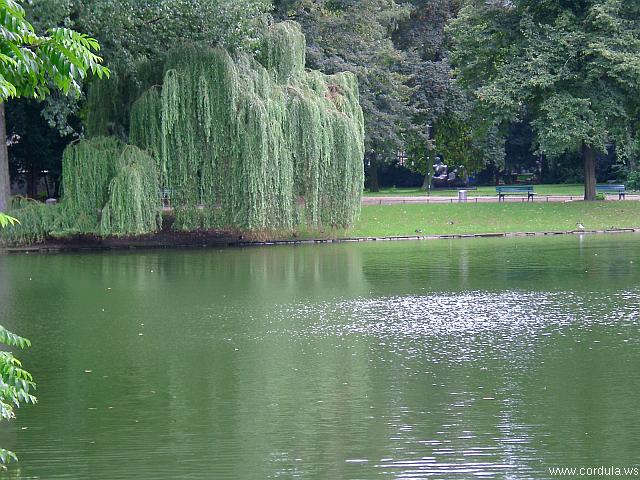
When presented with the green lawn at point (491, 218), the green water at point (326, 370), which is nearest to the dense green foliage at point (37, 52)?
the green water at point (326, 370)

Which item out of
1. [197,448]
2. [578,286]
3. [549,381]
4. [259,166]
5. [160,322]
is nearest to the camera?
[197,448]

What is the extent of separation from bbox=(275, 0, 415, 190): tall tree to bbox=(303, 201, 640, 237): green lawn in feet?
20.2

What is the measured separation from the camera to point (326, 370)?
1527cm

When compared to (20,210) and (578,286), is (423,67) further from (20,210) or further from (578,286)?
(578,286)

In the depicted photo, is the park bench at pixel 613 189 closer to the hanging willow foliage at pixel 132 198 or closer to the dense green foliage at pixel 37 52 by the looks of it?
the hanging willow foliage at pixel 132 198

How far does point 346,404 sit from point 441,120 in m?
44.2

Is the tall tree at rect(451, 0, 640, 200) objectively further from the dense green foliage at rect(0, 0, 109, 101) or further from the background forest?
the dense green foliage at rect(0, 0, 109, 101)

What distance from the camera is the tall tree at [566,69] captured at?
40562 millimetres

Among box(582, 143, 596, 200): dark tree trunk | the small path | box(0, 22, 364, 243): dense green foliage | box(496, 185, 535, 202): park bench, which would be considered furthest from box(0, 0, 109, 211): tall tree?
box(582, 143, 596, 200): dark tree trunk

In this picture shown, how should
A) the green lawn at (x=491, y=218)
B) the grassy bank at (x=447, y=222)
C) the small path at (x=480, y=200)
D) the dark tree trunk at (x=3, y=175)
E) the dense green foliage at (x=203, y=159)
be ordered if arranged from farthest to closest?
the small path at (x=480, y=200)
the green lawn at (x=491, y=218)
the grassy bank at (x=447, y=222)
the dark tree trunk at (x=3, y=175)
the dense green foliage at (x=203, y=159)

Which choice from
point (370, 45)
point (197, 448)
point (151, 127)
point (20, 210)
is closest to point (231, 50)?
point (151, 127)

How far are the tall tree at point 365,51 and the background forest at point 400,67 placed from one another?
0.06 m

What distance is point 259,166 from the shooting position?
105 ft

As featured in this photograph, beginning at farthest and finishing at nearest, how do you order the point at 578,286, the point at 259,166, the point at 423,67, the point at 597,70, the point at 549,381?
1. the point at 423,67
2. the point at 597,70
3. the point at 259,166
4. the point at 578,286
5. the point at 549,381
